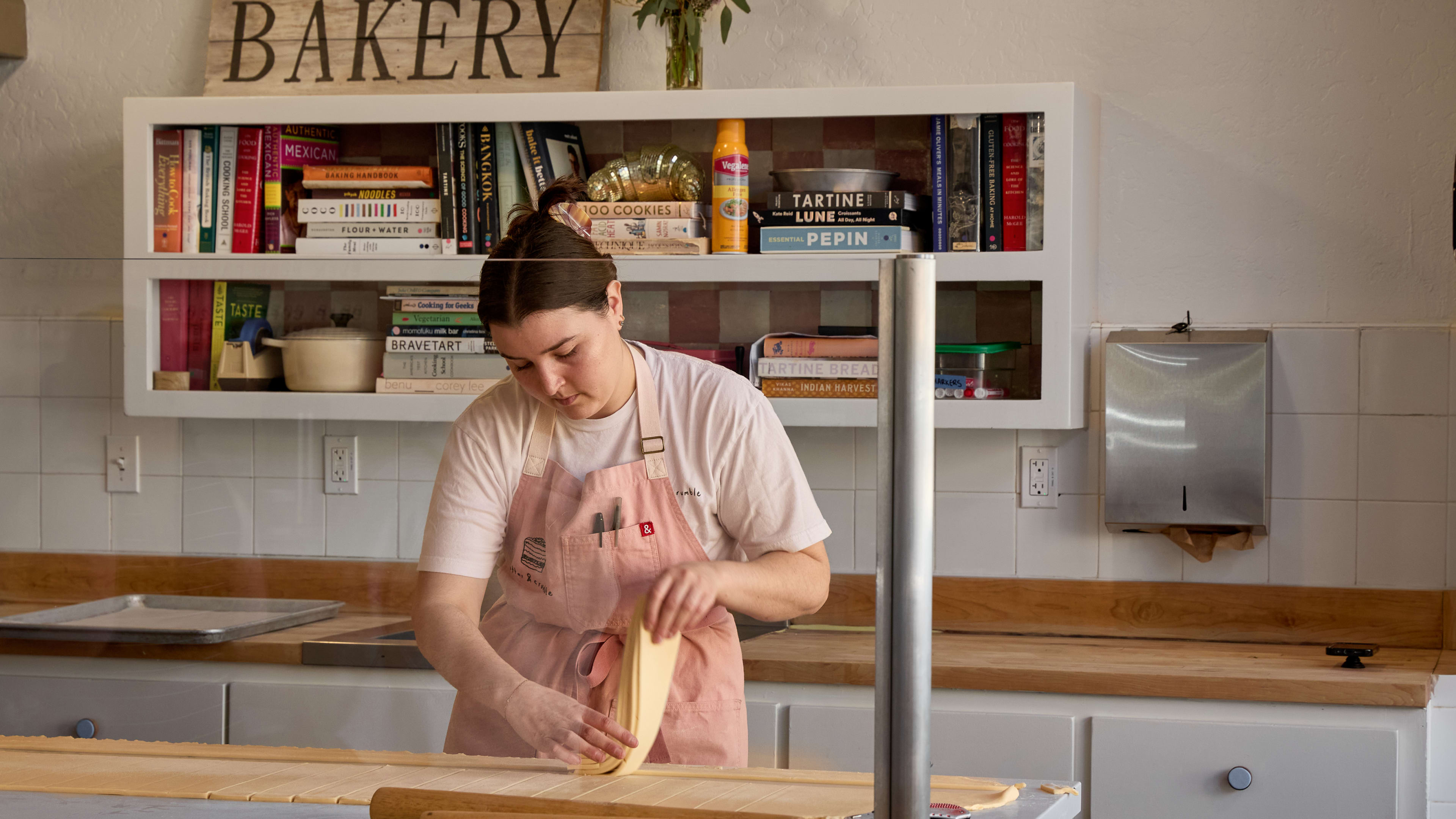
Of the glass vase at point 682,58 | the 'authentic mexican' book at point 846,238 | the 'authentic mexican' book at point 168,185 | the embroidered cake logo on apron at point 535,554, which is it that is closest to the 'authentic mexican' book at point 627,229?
the embroidered cake logo on apron at point 535,554

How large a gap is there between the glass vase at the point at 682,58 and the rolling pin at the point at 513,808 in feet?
5.44

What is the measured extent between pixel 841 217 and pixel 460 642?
1.25m

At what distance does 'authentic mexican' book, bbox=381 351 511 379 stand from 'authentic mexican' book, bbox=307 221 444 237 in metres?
1.33

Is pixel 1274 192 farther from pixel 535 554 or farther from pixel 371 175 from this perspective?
pixel 535 554

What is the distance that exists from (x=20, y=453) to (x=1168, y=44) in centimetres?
209

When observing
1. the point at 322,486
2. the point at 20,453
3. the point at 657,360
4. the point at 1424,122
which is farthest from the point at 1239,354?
the point at 20,453

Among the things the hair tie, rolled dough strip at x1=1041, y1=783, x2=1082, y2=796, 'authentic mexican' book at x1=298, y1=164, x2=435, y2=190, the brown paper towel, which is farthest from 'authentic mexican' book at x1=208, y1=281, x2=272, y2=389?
the brown paper towel

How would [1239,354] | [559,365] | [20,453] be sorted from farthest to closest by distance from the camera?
[1239,354]
[20,453]
[559,365]

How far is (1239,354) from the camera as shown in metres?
2.09

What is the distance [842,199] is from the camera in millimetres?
1956

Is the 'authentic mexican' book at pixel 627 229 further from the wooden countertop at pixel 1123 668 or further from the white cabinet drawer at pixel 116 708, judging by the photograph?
the white cabinet drawer at pixel 116 708

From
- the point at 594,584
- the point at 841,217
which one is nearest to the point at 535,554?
the point at 594,584

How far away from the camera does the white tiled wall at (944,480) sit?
0.86 metres

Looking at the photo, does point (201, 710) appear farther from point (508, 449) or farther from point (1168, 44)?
point (1168, 44)
